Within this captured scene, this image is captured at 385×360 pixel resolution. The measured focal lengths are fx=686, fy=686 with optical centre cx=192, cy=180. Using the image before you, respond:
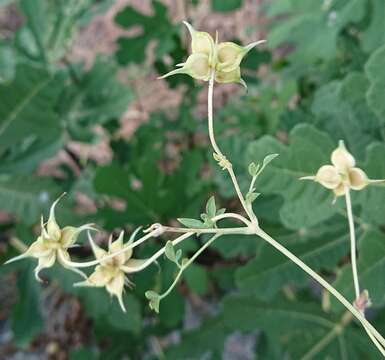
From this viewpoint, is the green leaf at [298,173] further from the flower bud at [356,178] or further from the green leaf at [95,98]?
the green leaf at [95,98]

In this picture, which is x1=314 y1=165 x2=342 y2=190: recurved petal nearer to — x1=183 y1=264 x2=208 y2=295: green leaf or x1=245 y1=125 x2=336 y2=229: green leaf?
x1=245 y1=125 x2=336 y2=229: green leaf

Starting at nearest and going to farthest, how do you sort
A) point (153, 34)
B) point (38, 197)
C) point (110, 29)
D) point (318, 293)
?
point (38, 197) → point (153, 34) → point (318, 293) → point (110, 29)

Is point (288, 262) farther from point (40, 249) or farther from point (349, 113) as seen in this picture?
point (40, 249)

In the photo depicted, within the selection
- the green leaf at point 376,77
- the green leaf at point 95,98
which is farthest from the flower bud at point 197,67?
the green leaf at point 95,98

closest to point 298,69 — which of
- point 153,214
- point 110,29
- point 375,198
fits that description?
point 153,214

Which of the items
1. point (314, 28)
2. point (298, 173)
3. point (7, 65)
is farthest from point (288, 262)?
point (7, 65)

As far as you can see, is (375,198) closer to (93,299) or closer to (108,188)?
(108,188)

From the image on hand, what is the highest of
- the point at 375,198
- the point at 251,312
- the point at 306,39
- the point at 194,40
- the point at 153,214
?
the point at 194,40
